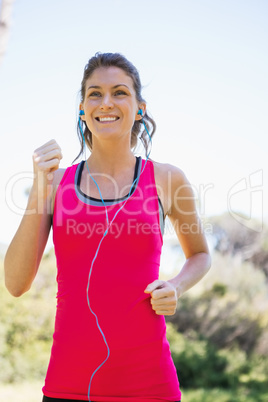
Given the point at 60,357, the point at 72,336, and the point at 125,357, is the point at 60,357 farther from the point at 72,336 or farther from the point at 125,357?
the point at 125,357

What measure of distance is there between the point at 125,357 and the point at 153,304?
178 millimetres

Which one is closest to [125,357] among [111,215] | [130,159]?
[111,215]

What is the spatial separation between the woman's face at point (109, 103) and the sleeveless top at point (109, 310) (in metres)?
0.29

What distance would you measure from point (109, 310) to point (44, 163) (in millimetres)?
490

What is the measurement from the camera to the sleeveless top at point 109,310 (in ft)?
4.37

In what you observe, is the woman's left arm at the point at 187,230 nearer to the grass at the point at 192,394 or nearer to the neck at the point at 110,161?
the neck at the point at 110,161

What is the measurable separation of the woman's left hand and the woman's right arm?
38 centimetres

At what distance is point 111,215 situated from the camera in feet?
4.91

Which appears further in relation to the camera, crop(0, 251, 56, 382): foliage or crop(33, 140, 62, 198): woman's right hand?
crop(0, 251, 56, 382): foliage

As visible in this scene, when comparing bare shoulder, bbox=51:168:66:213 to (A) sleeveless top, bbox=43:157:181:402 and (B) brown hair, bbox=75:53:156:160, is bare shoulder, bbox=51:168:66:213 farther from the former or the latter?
(B) brown hair, bbox=75:53:156:160

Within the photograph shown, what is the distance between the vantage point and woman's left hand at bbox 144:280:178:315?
4.55 feet

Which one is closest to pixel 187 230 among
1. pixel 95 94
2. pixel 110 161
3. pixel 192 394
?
pixel 110 161

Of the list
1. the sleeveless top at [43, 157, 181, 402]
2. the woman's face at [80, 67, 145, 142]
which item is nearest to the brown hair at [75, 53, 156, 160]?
the woman's face at [80, 67, 145, 142]

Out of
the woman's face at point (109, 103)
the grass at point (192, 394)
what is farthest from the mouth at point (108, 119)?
the grass at point (192, 394)
